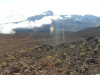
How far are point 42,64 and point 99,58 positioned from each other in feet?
14.5

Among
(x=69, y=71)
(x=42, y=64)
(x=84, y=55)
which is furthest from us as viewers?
(x=84, y=55)

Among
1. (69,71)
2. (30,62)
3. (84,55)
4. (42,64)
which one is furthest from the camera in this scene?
(84,55)

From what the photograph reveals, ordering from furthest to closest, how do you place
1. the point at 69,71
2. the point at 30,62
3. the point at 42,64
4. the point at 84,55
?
the point at 84,55 < the point at 30,62 < the point at 42,64 < the point at 69,71

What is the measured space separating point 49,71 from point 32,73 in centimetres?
108

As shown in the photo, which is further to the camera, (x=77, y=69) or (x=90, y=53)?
(x=90, y=53)

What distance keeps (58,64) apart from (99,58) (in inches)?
127

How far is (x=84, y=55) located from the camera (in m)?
16.2

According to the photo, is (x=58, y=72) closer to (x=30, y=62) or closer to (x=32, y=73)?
(x=32, y=73)

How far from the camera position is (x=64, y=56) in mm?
17094

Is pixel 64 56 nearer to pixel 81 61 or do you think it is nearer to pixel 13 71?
pixel 81 61

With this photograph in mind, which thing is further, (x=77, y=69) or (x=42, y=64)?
(x=42, y=64)

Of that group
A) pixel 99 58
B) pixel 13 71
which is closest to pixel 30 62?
pixel 13 71

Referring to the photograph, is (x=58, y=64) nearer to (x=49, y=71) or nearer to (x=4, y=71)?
(x=49, y=71)

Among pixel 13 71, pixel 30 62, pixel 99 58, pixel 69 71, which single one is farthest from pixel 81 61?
pixel 13 71
